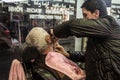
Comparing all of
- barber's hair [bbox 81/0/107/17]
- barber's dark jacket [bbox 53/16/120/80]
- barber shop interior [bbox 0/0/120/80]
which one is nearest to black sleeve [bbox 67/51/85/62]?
barber shop interior [bbox 0/0/120/80]

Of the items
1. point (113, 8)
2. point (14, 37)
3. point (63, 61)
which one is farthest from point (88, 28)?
point (113, 8)

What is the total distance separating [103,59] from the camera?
2484mm

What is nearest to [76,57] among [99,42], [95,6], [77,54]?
[77,54]

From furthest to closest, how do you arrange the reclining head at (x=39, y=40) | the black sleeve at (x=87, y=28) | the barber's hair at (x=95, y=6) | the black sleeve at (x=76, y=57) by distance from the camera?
1. the black sleeve at (x=76, y=57)
2. the reclining head at (x=39, y=40)
3. the barber's hair at (x=95, y=6)
4. the black sleeve at (x=87, y=28)

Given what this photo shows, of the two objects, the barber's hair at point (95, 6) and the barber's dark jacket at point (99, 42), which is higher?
the barber's hair at point (95, 6)

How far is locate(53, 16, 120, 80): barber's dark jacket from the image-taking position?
2.29 meters

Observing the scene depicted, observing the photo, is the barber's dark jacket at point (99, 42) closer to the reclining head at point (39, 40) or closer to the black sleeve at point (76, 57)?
the reclining head at point (39, 40)

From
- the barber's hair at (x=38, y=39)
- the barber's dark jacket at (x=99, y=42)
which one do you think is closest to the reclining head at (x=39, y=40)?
the barber's hair at (x=38, y=39)

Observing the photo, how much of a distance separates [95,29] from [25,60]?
0.70 m

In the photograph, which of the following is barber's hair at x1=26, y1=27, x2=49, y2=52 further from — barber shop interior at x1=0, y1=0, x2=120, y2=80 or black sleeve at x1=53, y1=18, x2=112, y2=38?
black sleeve at x1=53, y1=18, x2=112, y2=38

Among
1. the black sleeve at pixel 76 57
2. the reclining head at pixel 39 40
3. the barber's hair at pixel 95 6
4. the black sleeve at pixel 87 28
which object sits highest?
the barber's hair at pixel 95 6

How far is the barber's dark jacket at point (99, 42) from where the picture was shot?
2.29 meters

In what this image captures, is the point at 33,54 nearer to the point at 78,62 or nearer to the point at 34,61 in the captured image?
the point at 34,61

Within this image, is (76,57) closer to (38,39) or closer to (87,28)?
(38,39)
